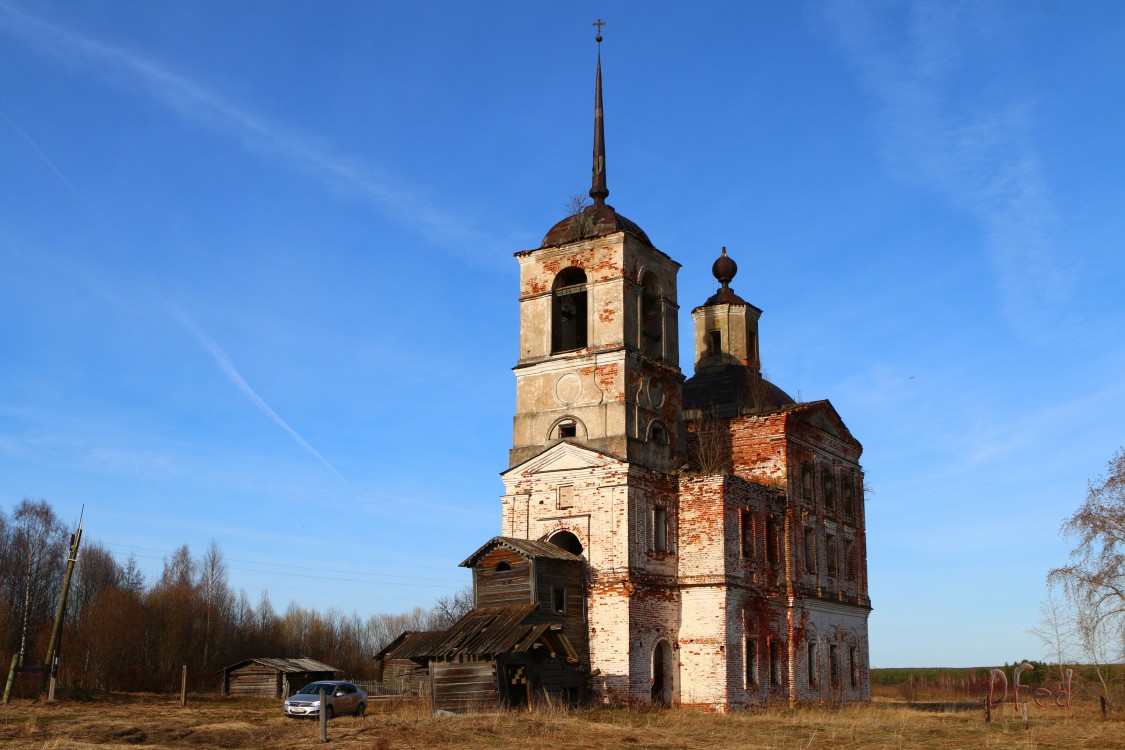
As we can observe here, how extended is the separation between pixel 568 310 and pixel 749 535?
7878mm

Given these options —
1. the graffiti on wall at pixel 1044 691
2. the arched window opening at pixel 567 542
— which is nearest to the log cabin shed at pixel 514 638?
the arched window opening at pixel 567 542

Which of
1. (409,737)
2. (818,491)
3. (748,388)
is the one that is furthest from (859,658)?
(409,737)

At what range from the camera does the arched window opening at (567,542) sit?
28641 millimetres

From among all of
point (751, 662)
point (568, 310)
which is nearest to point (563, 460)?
point (568, 310)

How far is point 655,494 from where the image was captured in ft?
92.6

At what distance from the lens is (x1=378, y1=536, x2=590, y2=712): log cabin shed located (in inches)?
959

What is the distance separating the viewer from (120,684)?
157 feet

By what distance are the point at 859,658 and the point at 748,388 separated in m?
9.10

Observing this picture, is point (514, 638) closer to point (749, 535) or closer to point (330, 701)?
point (330, 701)

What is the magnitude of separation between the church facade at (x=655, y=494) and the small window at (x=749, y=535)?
0.05 metres

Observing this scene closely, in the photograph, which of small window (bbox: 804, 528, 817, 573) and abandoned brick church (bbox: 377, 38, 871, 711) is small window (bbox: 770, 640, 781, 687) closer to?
abandoned brick church (bbox: 377, 38, 871, 711)

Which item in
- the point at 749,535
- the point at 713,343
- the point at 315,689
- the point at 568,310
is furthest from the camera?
the point at 713,343

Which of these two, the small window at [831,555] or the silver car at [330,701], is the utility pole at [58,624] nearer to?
the silver car at [330,701]

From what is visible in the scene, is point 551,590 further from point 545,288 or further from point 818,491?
point 818,491
